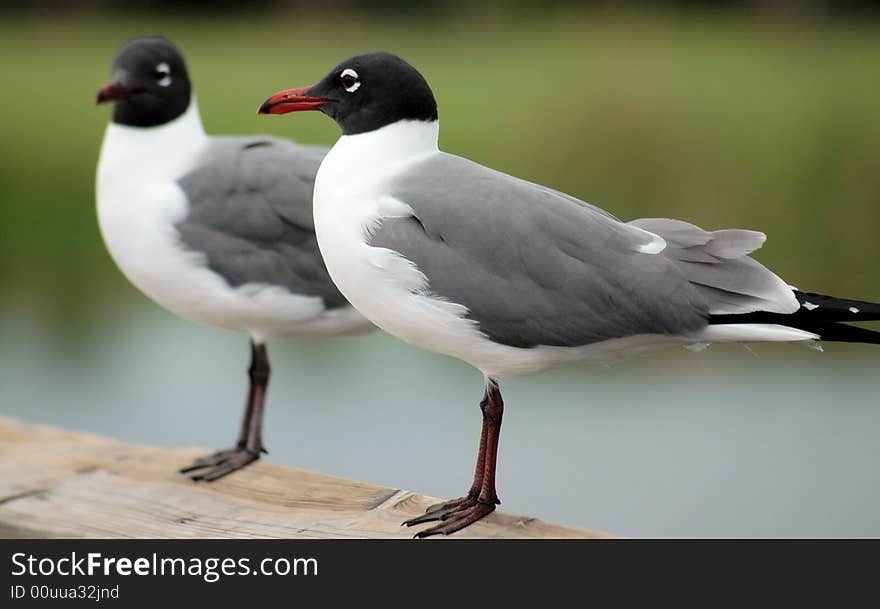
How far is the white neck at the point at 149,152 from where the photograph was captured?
2352mm

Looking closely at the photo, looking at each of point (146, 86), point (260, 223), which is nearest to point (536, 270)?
point (260, 223)

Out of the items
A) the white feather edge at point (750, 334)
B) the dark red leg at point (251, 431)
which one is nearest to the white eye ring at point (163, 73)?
the dark red leg at point (251, 431)

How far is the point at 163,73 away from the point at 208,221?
0.32 meters

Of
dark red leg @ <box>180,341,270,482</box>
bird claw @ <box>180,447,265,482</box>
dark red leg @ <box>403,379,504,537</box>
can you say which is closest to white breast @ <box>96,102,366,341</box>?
dark red leg @ <box>180,341,270,482</box>

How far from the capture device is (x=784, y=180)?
4668 mm

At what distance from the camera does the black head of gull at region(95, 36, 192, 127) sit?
2.39 meters

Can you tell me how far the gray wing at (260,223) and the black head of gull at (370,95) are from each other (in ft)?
1.60

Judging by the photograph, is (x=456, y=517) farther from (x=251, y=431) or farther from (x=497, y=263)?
(x=251, y=431)

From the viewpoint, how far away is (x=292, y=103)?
1.84 meters

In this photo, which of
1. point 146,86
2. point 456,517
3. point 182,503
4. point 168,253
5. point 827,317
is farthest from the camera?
point 146,86

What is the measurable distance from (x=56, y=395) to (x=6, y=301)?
1.19 metres

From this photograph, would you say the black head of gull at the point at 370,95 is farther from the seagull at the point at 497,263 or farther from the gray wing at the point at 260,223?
the gray wing at the point at 260,223

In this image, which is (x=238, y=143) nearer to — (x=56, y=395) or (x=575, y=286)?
(x=575, y=286)
